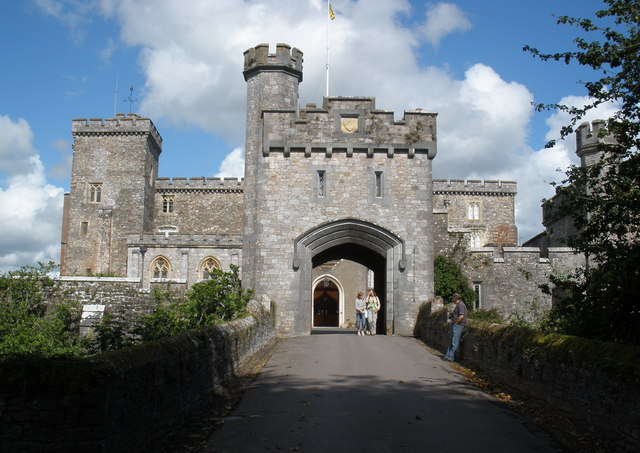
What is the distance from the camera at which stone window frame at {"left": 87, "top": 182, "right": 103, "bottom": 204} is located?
46406mm

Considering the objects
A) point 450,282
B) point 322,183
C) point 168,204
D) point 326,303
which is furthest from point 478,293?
point 168,204

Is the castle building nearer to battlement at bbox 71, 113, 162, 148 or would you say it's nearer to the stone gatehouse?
the stone gatehouse

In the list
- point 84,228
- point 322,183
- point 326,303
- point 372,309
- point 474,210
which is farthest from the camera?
point 474,210

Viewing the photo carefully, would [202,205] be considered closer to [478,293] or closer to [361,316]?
[478,293]

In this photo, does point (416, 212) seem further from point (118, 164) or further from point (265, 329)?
point (118, 164)

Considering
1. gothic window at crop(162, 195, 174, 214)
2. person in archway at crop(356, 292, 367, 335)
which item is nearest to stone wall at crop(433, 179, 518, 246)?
gothic window at crop(162, 195, 174, 214)

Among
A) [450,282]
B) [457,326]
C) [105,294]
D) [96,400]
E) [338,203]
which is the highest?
[338,203]

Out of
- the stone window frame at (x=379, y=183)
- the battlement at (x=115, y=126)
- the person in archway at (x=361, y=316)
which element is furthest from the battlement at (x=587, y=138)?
the battlement at (x=115, y=126)

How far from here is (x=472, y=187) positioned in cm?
4816

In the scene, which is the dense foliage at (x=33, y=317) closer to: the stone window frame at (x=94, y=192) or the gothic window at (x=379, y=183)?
the gothic window at (x=379, y=183)

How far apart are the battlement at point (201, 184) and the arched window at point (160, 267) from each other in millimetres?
9446

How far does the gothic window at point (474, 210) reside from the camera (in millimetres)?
47875

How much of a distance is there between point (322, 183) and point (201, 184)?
99.7 feet

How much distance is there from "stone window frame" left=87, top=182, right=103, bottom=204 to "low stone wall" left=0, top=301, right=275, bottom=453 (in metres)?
42.1
